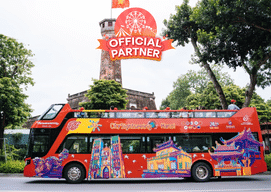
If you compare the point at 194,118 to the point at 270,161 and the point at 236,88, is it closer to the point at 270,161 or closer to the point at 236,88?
the point at 270,161

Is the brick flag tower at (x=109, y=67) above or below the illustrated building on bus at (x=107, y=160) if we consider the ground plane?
above

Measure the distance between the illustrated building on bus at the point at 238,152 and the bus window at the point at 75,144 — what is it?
5.53 m

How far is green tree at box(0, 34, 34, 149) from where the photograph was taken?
61.0 feet

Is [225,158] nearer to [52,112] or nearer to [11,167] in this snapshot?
[52,112]

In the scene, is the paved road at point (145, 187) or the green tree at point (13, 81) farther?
the green tree at point (13, 81)

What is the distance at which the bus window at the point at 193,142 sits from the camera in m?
10.6

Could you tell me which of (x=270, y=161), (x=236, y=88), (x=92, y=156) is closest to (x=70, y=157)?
(x=92, y=156)

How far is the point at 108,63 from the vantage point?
131 feet

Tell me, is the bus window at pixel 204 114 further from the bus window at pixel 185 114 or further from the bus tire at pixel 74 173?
the bus tire at pixel 74 173

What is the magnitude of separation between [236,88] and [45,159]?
102 feet

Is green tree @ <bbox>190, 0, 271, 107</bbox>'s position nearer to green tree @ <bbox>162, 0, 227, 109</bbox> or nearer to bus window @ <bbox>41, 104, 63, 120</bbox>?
green tree @ <bbox>162, 0, 227, 109</bbox>

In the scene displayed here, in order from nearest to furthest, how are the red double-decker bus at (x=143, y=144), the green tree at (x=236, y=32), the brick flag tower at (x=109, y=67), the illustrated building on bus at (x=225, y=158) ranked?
1. the red double-decker bus at (x=143, y=144)
2. the illustrated building on bus at (x=225, y=158)
3. the green tree at (x=236, y=32)
4. the brick flag tower at (x=109, y=67)

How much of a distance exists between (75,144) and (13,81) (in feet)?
38.7

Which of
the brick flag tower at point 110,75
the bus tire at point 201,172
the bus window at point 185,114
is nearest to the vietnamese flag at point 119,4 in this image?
the brick flag tower at point 110,75
